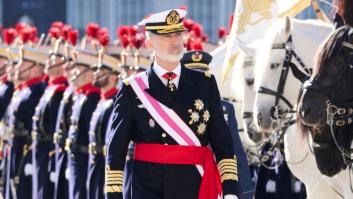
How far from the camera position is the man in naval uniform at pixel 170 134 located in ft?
31.6

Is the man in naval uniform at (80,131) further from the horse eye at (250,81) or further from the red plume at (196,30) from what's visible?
the horse eye at (250,81)

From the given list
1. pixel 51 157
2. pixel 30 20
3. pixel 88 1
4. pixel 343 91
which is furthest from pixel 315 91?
pixel 88 1

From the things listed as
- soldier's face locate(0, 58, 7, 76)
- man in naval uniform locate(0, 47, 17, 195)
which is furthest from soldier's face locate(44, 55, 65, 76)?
soldier's face locate(0, 58, 7, 76)

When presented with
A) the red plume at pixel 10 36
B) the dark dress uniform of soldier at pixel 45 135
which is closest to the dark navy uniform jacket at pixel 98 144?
the dark dress uniform of soldier at pixel 45 135

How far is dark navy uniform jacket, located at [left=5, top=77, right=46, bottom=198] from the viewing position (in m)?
16.7

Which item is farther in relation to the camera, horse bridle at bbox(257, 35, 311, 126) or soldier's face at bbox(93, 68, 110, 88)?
soldier's face at bbox(93, 68, 110, 88)

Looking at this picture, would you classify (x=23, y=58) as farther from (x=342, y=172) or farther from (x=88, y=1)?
(x=88, y=1)

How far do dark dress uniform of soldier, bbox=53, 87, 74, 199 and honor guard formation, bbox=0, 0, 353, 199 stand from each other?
1 cm

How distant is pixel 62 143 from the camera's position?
15.6m

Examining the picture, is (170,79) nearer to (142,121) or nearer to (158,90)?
(158,90)

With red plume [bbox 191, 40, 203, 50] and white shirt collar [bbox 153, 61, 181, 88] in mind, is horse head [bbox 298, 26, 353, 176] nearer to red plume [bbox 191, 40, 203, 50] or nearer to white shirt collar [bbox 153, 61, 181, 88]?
white shirt collar [bbox 153, 61, 181, 88]

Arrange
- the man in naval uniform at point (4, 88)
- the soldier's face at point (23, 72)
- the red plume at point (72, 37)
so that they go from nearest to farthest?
1. the red plume at point (72, 37)
2. the soldier's face at point (23, 72)
3. the man in naval uniform at point (4, 88)

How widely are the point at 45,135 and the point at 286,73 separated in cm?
424

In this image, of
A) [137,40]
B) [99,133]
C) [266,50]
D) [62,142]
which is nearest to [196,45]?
[137,40]
